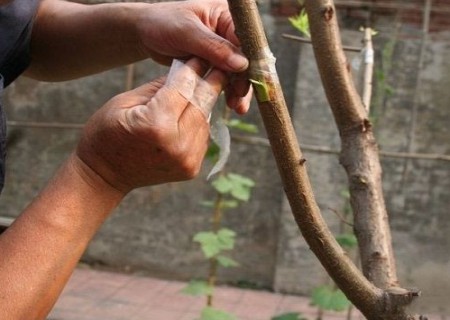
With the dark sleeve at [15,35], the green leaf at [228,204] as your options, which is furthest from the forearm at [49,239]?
the green leaf at [228,204]

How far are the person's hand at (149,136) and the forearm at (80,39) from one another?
0.40 metres

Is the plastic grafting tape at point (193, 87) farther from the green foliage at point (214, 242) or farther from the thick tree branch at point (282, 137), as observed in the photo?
the green foliage at point (214, 242)

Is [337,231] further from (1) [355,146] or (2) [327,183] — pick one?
(1) [355,146]

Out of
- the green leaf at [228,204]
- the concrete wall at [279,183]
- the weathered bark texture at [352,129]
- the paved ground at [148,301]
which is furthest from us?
the concrete wall at [279,183]

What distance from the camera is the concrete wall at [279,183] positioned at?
5.09 metres

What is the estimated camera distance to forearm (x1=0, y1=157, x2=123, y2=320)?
104 cm

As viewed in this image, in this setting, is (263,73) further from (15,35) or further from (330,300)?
(330,300)

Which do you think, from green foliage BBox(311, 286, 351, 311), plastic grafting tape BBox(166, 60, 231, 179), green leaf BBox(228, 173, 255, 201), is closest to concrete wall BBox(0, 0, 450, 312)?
green leaf BBox(228, 173, 255, 201)

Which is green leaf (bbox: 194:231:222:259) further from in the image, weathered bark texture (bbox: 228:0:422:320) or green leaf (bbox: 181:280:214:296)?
weathered bark texture (bbox: 228:0:422:320)

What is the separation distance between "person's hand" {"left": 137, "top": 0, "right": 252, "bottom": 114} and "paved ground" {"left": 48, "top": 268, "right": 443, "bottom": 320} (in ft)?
11.1

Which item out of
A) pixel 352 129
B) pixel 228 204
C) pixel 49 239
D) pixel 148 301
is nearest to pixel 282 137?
pixel 49 239

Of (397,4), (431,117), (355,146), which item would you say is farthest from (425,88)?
(355,146)

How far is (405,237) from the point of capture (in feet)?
17.1

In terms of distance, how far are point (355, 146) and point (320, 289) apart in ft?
5.11
